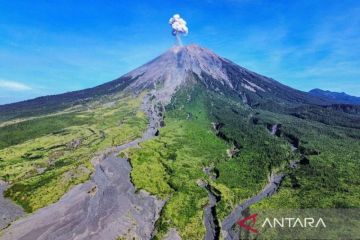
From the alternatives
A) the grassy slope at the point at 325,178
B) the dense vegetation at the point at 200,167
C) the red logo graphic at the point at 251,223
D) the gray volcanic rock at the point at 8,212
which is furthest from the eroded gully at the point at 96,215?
the grassy slope at the point at 325,178

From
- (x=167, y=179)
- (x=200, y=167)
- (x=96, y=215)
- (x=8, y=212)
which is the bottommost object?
(x=96, y=215)

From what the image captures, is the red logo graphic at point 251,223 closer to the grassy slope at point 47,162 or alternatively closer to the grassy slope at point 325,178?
the grassy slope at point 325,178

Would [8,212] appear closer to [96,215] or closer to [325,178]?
[96,215]

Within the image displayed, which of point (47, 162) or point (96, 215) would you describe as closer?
point (96, 215)

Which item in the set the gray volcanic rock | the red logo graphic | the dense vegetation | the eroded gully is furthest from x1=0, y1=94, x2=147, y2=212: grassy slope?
the red logo graphic

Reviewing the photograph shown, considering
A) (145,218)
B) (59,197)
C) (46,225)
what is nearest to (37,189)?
(59,197)

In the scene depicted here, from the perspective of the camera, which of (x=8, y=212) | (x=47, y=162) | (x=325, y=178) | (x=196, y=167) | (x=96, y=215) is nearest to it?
(x=96, y=215)

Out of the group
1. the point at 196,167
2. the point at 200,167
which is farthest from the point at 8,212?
the point at 200,167

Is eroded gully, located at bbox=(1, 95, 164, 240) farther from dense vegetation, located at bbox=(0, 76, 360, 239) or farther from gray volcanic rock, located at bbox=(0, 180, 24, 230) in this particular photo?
gray volcanic rock, located at bbox=(0, 180, 24, 230)

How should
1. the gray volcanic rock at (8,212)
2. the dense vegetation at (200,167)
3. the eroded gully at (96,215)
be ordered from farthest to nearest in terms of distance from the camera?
the dense vegetation at (200,167), the gray volcanic rock at (8,212), the eroded gully at (96,215)

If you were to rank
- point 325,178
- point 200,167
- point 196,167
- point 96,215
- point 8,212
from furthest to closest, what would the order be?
1. point 200,167
2. point 196,167
3. point 325,178
4. point 8,212
5. point 96,215

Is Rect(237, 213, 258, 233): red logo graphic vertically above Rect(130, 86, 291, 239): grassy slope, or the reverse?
Rect(130, 86, 291, 239): grassy slope

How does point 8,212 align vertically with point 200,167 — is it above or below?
below

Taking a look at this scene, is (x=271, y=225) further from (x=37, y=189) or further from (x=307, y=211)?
(x=37, y=189)
